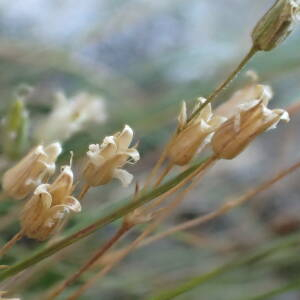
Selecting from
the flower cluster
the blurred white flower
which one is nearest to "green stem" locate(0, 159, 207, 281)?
the flower cluster

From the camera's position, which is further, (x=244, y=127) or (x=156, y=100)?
(x=156, y=100)

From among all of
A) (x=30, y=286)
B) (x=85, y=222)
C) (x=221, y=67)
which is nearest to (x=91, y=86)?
(x=221, y=67)

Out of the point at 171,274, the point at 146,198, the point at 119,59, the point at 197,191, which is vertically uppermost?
the point at 119,59

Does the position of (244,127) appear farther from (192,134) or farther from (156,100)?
(156,100)

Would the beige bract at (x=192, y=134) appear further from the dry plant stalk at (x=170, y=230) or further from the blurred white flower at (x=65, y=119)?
the blurred white flower at (x=65, y=119)

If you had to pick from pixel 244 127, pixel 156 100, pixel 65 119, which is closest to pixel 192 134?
pixel 244 127

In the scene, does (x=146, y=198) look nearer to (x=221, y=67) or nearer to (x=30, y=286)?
(x=30, y=286)

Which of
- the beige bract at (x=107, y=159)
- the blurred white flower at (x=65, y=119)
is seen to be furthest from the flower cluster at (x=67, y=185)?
the blurred white flower at (x=65, y=119)
